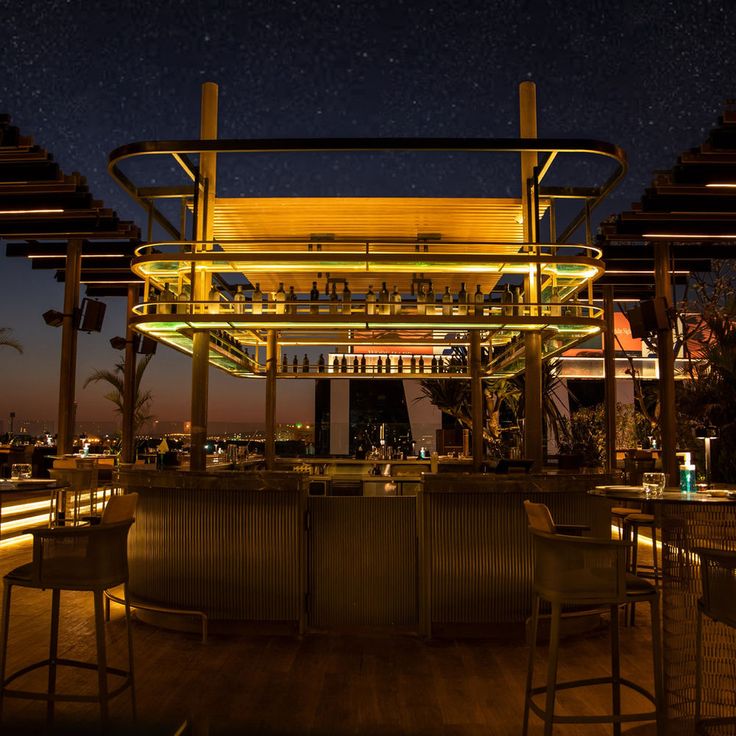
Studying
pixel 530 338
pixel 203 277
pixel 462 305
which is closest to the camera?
pixel 462 305

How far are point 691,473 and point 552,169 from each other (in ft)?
9.45

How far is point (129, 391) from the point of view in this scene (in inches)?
565

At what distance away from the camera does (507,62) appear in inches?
319

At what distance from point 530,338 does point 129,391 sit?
10.6 metres

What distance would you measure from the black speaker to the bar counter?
732 centimetres

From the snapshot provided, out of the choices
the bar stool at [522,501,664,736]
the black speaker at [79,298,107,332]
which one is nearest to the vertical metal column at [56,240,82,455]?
the black speaker at [79,298,107,332]

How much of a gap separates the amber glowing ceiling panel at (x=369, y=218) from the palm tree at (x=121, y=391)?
1016 centimetres

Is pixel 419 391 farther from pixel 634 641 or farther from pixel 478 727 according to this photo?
pixel 478 727

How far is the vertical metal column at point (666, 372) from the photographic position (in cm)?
1018

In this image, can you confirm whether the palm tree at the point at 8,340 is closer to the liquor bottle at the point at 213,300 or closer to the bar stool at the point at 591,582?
the liquor bottle at the point at 213,300

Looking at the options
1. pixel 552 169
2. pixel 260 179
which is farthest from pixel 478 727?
pixel 260 179

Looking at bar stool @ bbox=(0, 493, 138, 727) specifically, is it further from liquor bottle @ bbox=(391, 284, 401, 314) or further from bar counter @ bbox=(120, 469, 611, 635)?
liquor bottle @ bbox=(391, 284, 401, 314)

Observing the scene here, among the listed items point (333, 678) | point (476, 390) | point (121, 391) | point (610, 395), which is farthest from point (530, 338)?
point (121, 391)

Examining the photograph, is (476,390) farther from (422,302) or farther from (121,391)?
(121,391)
